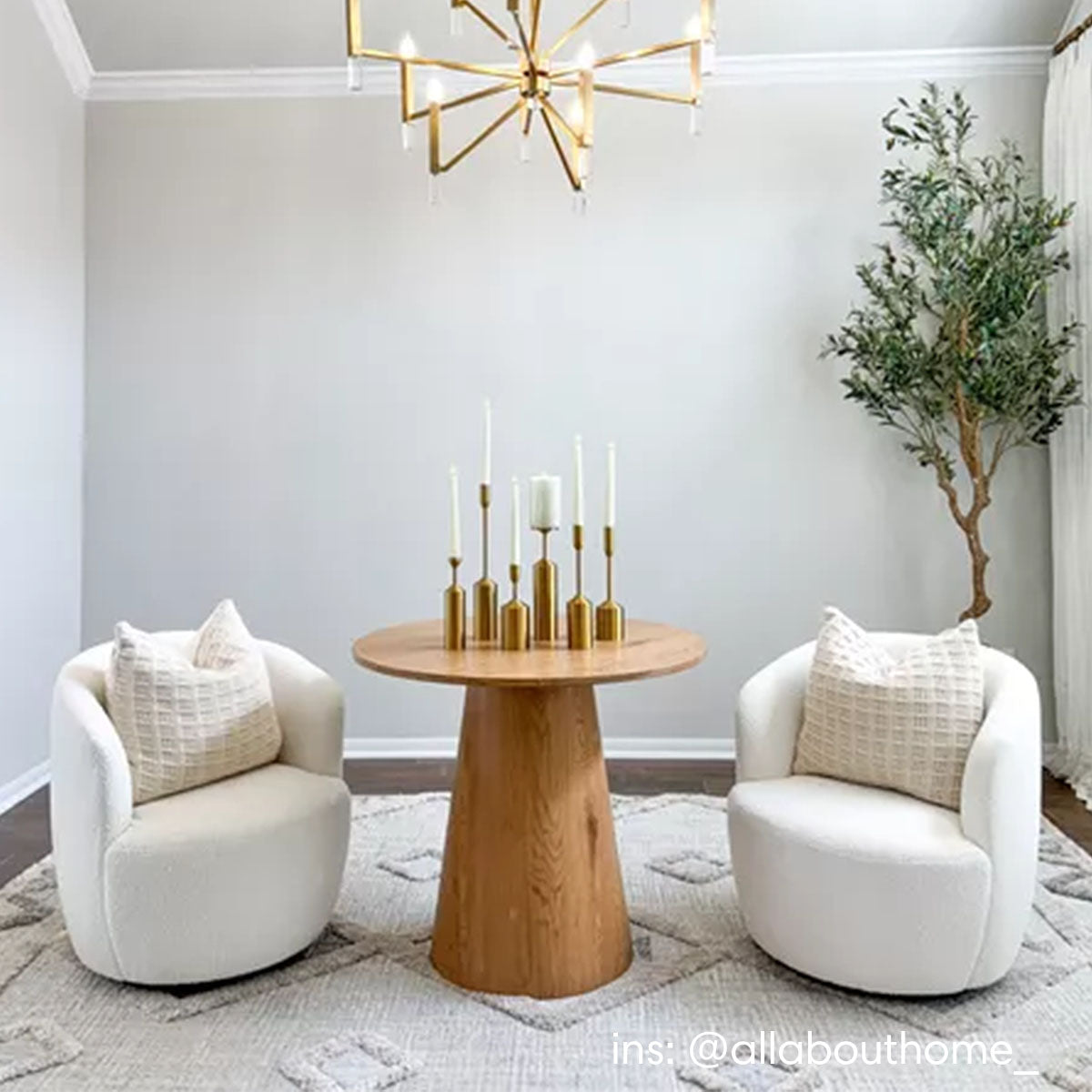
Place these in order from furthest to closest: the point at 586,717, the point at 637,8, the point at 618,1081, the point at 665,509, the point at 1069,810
Result: the point at 665,509 < the point at 637,8 < the point at 1069,810 < the point at 586,717 < the point at 618,1081

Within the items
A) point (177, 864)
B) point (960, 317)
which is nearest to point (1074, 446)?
point (960, 317)

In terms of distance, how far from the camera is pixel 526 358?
170 inches

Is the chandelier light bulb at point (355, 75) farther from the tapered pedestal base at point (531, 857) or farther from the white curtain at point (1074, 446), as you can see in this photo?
the white curtain at point (1074, 446)

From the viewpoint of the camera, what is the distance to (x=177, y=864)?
7.23ft

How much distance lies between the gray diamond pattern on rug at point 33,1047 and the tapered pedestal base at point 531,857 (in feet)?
2.65

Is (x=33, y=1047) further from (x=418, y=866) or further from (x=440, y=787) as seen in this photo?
(x=440, y=787)

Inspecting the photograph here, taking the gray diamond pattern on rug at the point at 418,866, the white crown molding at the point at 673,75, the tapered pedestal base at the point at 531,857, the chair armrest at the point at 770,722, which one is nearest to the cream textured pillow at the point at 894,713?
the chair armrest at the point at 770,722

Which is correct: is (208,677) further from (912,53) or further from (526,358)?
(912,53)

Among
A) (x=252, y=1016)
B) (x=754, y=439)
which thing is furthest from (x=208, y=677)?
(x=754, y=439)

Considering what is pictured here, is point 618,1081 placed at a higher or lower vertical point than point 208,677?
lower

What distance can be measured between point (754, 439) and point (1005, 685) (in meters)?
2.04

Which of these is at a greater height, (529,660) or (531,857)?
(529,660)

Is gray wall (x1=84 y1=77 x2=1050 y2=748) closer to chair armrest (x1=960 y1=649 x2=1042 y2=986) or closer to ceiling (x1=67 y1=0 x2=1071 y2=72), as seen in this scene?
ceiling (x1=67 y1=0 x2=1071 y2=72)

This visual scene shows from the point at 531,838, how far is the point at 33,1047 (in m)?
1.10
